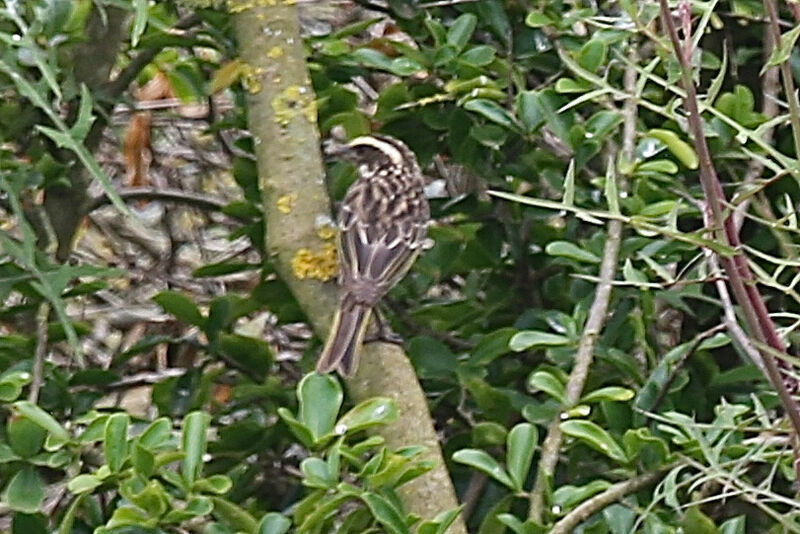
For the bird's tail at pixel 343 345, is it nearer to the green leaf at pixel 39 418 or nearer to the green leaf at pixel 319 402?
the green leaf at pixel 319 402

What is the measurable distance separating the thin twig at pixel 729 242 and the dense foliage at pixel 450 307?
262 millimetres

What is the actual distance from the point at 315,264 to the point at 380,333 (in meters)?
0.18

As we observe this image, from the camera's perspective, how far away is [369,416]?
1976 mm

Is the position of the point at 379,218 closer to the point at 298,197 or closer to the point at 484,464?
the point at 298,197

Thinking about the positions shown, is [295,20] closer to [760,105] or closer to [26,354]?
[26,354]

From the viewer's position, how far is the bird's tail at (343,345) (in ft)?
7.25

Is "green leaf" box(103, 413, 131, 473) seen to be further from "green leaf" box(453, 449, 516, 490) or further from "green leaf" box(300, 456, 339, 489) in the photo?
"green leaf" box(453, 449, 516, 490)

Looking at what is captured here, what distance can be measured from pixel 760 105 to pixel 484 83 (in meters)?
0.68

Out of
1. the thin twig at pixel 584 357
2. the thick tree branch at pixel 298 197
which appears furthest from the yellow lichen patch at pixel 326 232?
the thin twig at pixel 584 357

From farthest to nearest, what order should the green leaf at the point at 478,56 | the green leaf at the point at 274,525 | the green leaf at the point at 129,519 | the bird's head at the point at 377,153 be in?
the bird's head at the point at 377,153, the green leaf at the point at 478,56, the green leaf at the point at 274,525, the green leaf at the point at 129,519

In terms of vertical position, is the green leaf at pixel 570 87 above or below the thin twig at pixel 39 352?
above

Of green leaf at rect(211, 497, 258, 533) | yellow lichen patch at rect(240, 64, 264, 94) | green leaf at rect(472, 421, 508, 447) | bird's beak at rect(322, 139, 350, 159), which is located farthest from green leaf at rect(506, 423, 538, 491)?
bird's beak at rect(322, 139, 350, 159)

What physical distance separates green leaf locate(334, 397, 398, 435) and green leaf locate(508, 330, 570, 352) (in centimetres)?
25

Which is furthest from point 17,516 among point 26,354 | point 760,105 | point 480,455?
point 760,105
